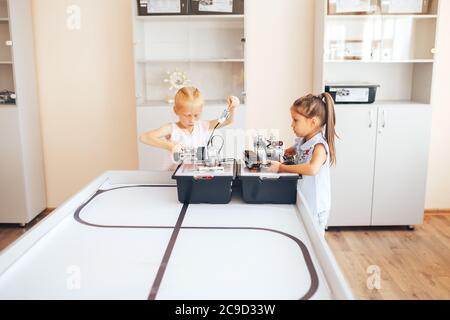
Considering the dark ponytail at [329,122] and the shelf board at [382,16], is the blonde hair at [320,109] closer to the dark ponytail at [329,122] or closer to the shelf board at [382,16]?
the dark ponytail at [329,122]

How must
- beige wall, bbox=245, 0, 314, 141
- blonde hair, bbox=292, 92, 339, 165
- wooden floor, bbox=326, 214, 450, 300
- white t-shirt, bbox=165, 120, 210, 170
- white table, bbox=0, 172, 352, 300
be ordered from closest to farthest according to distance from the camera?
white table, bbox=0, 172, 352, 300 → blonde hair, bbox=292, 92, 339, 165 → white t-shirt, bbox=165, 120, 210, 170 → wooden floor, bbox=326, 214, 450, 300 → beige wall, bbox=245, 0, 314, 141

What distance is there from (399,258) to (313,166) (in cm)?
146

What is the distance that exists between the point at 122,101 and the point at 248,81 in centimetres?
101

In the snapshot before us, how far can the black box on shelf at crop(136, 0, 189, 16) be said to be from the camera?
11.2ft

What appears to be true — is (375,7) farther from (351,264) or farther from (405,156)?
(351,264)

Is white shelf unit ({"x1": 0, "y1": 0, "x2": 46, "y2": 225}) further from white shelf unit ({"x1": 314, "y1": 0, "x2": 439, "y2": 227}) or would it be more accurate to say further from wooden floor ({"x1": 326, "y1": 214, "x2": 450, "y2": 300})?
wooden floor ({"x1": 326, "y1": 214, "x2": 450, "y2": 300})

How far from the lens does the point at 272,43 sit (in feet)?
12.2

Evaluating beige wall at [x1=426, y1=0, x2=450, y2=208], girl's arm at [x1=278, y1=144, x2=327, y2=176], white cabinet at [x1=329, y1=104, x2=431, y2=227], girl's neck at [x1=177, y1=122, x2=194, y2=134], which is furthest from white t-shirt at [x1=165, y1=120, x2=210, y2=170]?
beige wall at [x1=426, y1=0, x2=450, y2=208]

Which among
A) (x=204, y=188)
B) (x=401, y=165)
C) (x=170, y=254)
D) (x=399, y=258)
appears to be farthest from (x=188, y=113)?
(x=401, y=165)

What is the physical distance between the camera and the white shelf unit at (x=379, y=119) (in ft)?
11.3

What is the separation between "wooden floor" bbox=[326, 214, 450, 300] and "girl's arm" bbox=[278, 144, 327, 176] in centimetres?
90

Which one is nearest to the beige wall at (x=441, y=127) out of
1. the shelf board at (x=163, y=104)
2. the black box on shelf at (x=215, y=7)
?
the black box on shelf at (x=215, y=7)

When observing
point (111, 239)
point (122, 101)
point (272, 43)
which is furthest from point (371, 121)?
point (111, 239)
